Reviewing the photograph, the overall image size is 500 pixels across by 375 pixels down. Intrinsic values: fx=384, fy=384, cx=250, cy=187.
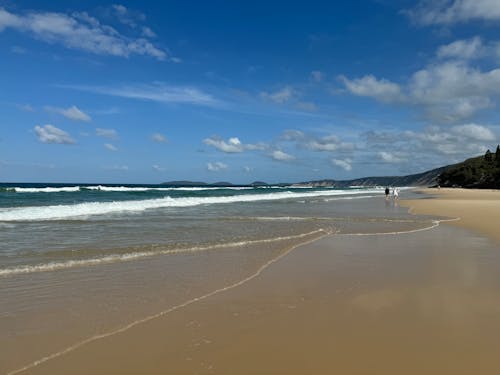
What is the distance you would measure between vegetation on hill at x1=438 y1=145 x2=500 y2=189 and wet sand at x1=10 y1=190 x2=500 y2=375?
94.3 m

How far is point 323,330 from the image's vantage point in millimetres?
4418

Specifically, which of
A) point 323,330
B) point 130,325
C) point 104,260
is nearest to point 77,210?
point 104,260

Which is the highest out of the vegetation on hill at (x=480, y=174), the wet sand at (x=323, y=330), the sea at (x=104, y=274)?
the vegetation on hill at (x=480, y=174)

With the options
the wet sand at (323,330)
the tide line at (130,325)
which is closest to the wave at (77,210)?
the tide line at (130,325)

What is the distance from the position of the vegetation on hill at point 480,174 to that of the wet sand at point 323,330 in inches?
3712

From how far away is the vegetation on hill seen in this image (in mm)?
89100

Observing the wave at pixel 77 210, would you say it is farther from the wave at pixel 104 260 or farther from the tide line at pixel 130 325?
the tide line at pixel 130 325

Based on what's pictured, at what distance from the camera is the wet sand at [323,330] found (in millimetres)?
3611

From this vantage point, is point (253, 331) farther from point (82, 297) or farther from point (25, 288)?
point (25, 288)

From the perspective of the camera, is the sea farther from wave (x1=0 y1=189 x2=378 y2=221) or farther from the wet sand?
wave (x1=0 y1=189 x2=378 y2=221)

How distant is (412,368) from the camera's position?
351 cm

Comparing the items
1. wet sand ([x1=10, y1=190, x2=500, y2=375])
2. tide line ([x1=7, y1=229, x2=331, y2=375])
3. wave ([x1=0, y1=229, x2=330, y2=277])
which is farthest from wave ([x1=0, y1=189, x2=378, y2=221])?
wet sand ([x1=10, y1=190, x2=500, y2=375])

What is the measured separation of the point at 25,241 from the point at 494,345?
11.8 metres

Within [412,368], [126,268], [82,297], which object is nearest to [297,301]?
[412,368]
